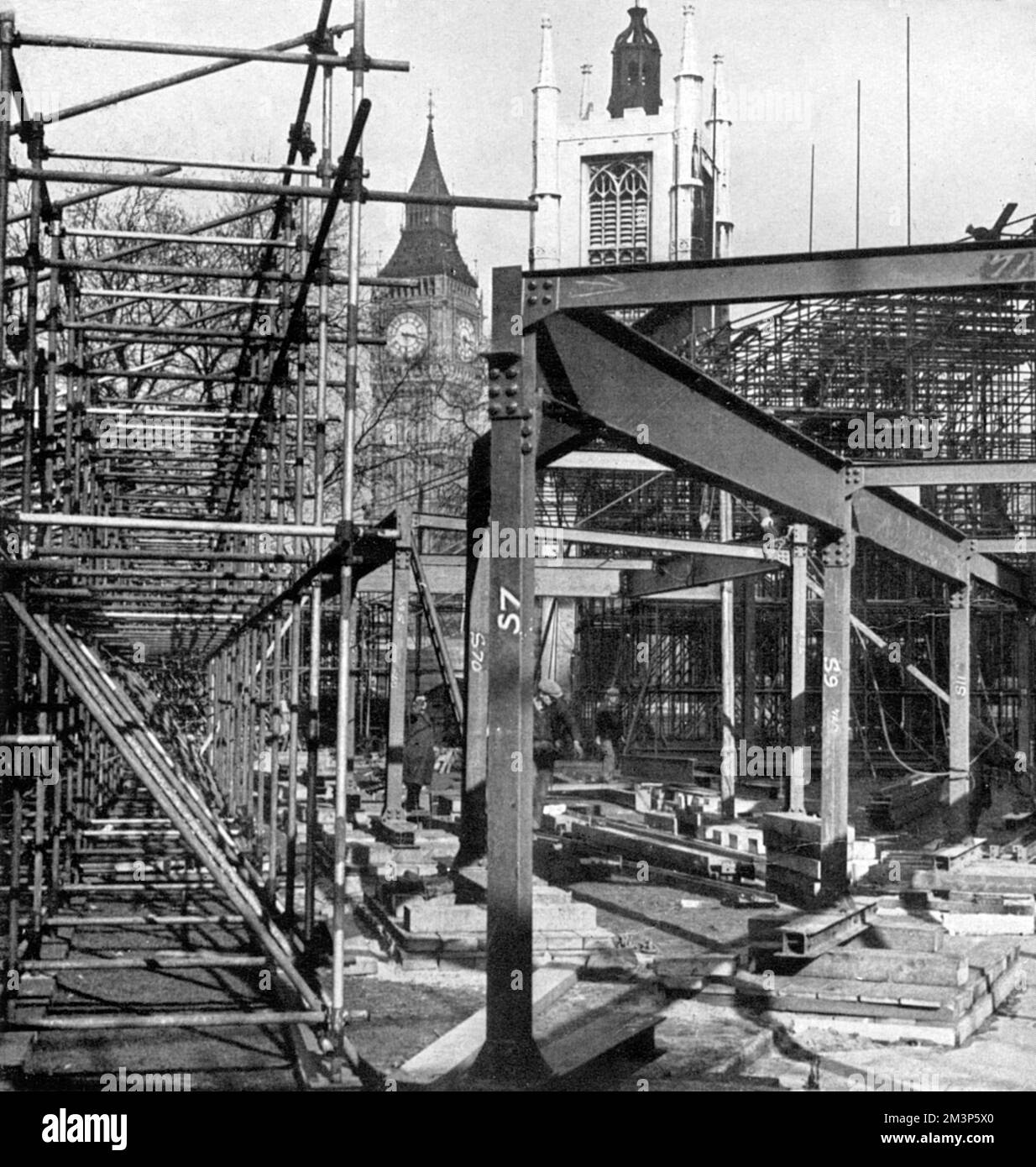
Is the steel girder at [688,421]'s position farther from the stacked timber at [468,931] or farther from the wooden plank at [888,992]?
the stacked timber at [468,931]

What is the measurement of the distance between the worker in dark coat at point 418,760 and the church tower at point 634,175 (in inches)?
1762

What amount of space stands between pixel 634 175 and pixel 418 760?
51.8 m

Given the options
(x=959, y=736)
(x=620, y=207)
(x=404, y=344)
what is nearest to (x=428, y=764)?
(x=959, y=736)

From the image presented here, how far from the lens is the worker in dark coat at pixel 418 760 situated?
17.7m

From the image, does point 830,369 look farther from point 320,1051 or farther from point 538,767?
point 320,1051

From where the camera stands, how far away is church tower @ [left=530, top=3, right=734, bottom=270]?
62.2 m

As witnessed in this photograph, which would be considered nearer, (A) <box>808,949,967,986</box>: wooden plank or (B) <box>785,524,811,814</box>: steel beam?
(A) <box>808,949,967,986</box>: wooden plank

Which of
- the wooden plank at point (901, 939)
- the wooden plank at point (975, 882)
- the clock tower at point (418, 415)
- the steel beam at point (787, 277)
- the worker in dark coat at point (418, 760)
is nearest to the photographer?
the steel beam at point (787, 277)

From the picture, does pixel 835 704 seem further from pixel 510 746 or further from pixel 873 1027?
pixel 510 746

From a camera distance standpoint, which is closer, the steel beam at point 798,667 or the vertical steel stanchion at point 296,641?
the vertical steel stanchion at point 296,641

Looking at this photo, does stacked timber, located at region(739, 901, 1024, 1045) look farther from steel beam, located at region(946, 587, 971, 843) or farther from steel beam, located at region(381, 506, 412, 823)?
steel beam, located at region(381, 506, 412, 823)

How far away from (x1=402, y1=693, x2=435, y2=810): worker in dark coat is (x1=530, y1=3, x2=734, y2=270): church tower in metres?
44.8

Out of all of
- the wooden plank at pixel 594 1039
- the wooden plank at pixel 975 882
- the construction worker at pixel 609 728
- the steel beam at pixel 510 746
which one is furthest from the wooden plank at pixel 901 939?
the construction worker at pixel 609 728

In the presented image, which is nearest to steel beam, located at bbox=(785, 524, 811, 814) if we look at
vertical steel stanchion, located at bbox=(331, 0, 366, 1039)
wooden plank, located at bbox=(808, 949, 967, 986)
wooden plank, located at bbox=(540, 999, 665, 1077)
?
wooden plank, located at bbox=(808, 949, 967, 986)
